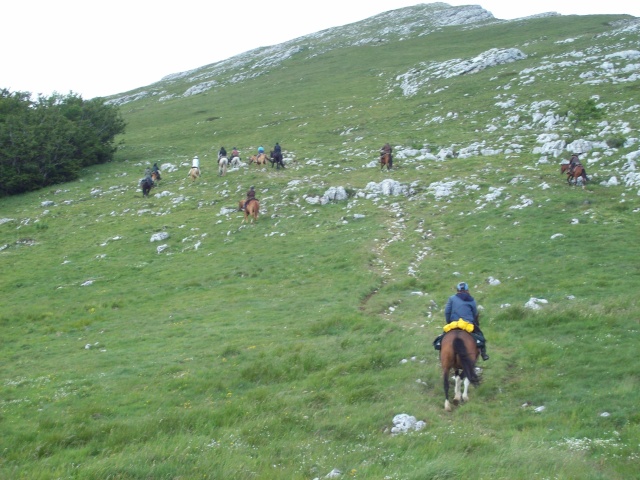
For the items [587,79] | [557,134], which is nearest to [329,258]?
[557,134]

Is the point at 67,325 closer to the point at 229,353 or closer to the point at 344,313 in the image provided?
the point at 229,353

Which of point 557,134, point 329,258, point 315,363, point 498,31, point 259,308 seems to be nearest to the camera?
point 315,363

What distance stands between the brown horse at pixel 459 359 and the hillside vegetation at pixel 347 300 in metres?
0.38

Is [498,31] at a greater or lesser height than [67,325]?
greater

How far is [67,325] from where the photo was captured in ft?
71.4

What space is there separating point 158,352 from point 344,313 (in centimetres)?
636

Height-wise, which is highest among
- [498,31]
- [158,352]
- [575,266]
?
[498,31]

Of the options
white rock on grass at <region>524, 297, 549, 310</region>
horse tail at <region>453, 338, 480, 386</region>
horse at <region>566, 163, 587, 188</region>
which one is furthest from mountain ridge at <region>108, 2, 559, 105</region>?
horse tail at <region>453, 338, 480, 386</region>

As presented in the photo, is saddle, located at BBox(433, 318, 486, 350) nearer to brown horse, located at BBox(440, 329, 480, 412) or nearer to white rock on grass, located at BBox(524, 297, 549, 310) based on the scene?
brown horse, located at BBox(440, 329, 480, 412)

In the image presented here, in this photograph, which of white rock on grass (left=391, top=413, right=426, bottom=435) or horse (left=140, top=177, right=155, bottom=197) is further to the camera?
horse (left=140, top=177, right=155, bottom=197)

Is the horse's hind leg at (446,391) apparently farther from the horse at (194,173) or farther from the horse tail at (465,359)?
the horse at (194,173)

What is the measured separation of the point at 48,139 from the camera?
175ft

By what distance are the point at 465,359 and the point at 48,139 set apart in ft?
168

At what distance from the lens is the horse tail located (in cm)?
1292
